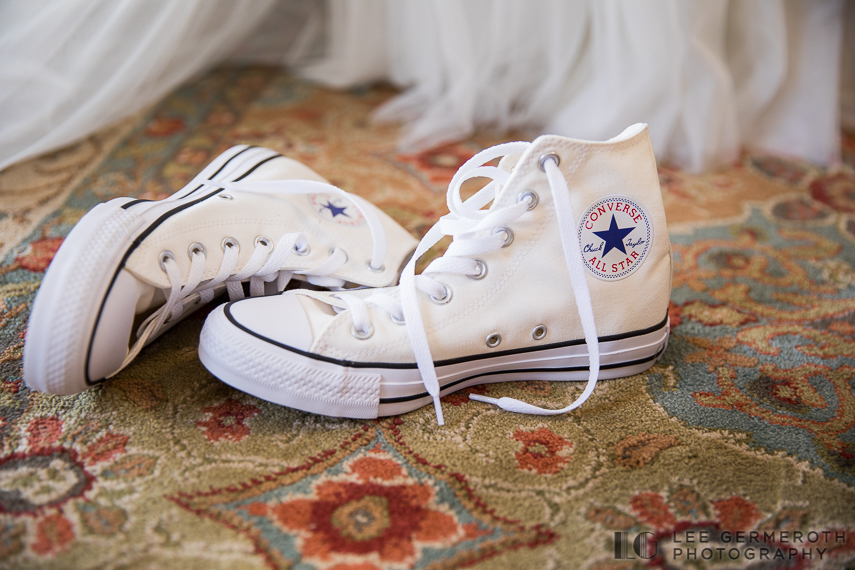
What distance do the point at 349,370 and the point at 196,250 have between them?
0.72 ft

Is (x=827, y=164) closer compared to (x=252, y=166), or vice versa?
(x=252, y=166)

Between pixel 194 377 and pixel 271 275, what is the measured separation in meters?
0.15

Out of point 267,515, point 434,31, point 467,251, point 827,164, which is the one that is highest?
point 434,31

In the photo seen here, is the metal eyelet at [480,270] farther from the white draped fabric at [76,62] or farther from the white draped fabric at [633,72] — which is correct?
the white draped fabric at [76,62]

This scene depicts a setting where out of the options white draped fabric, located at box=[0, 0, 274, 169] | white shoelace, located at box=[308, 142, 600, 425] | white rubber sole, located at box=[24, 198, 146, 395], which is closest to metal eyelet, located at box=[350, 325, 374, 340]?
white shoelace, located at box=[308, 142, 600, 425]

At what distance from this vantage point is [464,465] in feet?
1.96

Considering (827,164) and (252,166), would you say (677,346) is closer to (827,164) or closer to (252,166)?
(252,166)

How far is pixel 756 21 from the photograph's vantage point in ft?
4.06

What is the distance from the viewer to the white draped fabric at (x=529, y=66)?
3.28 ft

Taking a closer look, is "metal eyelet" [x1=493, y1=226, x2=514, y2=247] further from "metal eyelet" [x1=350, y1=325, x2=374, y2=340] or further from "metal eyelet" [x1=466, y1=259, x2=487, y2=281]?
"metal eyelet" [x1=350, y1=325, x2=374, y2=340]

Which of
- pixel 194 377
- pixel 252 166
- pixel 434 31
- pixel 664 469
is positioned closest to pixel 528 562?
pixel 664 469

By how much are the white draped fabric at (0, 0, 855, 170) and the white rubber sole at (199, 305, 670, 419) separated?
624 millimetres

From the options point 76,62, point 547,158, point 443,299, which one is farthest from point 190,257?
point 76,62

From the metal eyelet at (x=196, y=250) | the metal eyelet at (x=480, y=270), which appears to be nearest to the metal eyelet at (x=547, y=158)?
the metal eyelet at (x=480, y=270)
